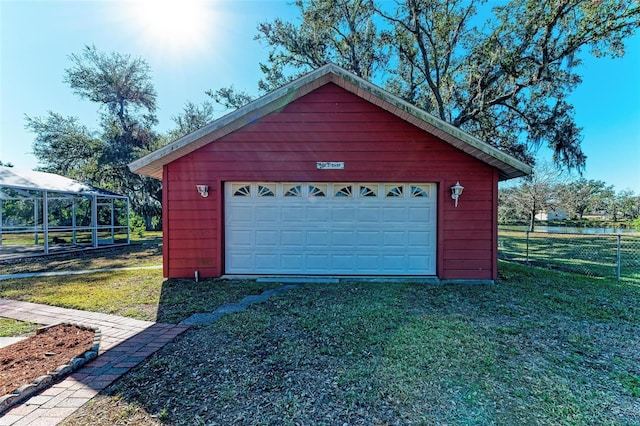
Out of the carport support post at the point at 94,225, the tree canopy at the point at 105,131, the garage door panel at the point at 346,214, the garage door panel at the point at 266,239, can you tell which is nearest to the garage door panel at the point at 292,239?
the garage door panel at the point at 266,239

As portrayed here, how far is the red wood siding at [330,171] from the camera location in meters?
6.46

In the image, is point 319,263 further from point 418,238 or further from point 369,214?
point 418,238

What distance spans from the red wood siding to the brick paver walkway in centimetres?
236

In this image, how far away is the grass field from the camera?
2.27 metres

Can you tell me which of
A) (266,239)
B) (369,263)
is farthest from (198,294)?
(369,263)

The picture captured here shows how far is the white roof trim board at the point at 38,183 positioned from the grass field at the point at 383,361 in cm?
659

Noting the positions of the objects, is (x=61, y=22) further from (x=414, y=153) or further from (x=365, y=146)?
(x=414, y=153)

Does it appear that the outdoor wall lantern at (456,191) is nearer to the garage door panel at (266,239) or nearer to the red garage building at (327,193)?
the red garage building at (327,193)

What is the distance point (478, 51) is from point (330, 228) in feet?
32.5

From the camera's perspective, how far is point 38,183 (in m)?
10.6

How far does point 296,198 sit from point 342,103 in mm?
2434

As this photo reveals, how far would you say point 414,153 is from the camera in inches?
255

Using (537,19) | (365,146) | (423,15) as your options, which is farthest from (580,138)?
(365,146)

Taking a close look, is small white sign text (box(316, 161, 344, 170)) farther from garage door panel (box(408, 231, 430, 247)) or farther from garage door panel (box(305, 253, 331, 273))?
garage door panel (box(408, 231, 430, 247))
